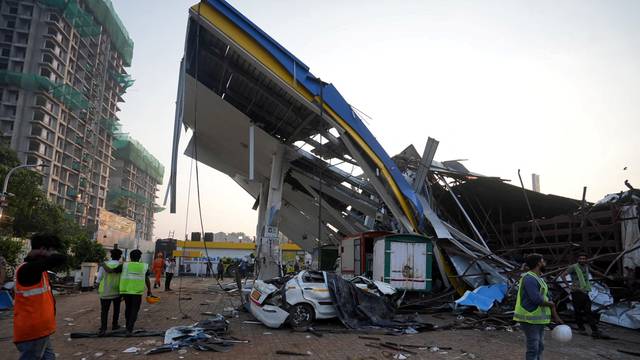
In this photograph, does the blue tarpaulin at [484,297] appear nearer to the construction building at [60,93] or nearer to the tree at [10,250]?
the tree at [10,250]

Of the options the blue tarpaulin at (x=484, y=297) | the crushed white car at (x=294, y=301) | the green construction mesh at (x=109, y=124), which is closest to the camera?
the crushed white car at (x=294, y=301)

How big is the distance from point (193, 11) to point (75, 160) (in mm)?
71574

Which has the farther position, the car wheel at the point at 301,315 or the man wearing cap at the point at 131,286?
the car wheel at the point at 301,315

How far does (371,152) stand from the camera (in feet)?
54.6

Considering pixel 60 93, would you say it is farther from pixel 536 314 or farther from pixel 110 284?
pixel 536 314

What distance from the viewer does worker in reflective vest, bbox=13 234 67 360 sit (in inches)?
160

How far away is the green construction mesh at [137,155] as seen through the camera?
109688 millimetres

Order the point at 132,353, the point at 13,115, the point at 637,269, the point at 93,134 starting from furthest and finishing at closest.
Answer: the point at 93,134 < the point at 13,115 < the point at 637,269 < the point at 132,353

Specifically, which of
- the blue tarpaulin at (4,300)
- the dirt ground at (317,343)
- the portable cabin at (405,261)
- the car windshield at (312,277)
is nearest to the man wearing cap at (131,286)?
the dirt ground at (317,343)

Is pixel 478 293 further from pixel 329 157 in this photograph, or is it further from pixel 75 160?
pixel 75 160

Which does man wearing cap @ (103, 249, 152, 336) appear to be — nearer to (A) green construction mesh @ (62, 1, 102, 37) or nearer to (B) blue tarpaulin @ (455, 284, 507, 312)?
(B) blue tarpaulin @ (455, 284, 507, 312)

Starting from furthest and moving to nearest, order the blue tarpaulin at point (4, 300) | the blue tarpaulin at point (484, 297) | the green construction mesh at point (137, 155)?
1. the green construction mesh at point (137, 155)
2. the blue tarpaulin at point (484, 297)
3. the blue tarpaulin at point (4, 300)

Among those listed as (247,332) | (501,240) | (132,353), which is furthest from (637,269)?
(132,353)

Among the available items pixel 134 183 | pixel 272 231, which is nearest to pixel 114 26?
pixel 134 183
